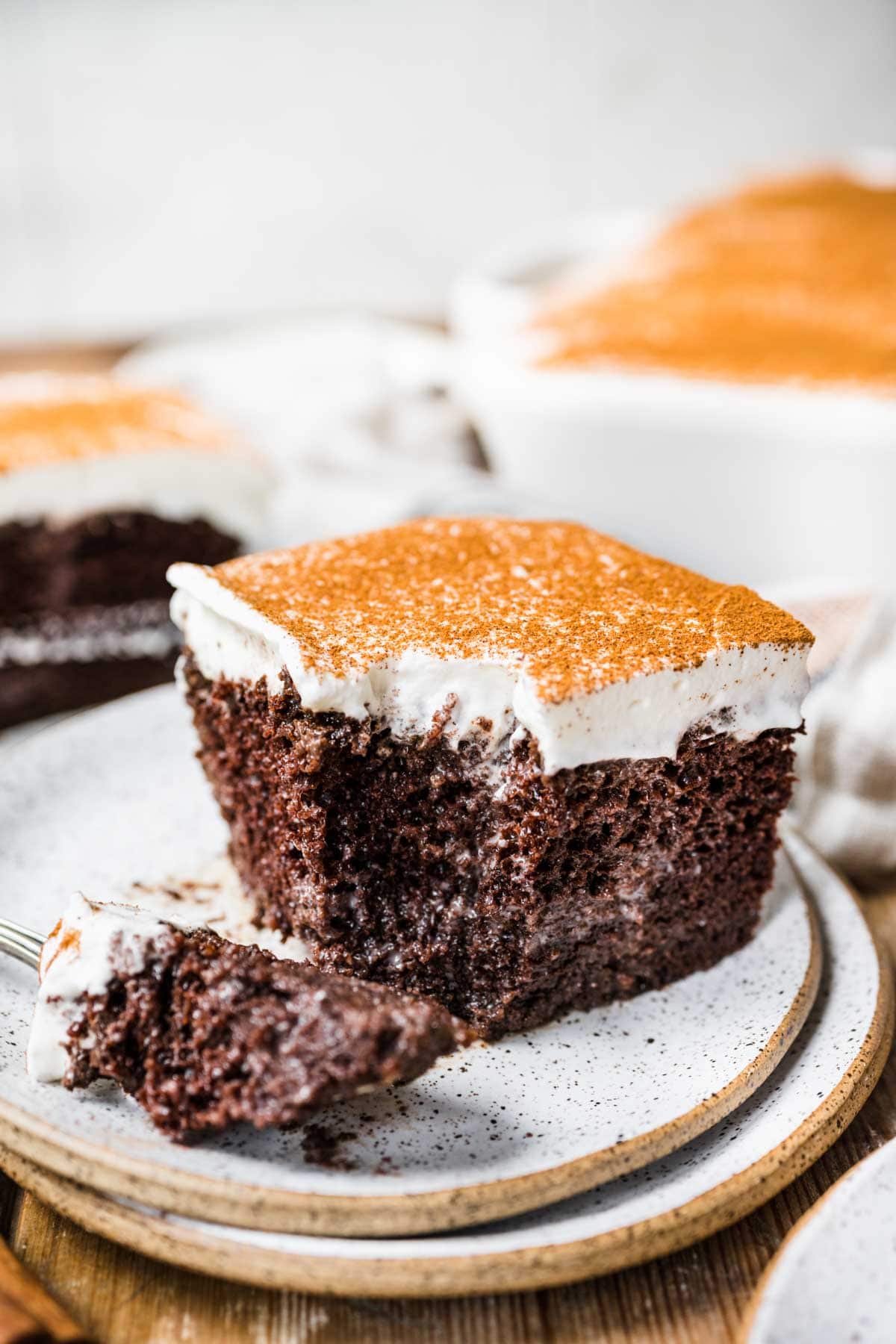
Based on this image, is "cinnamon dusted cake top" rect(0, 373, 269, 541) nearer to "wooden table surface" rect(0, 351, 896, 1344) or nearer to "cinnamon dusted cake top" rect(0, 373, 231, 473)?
"cinnamon dusted cake top" rect(0, 373, 231, 473)

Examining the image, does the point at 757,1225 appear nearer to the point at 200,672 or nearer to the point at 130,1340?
the point at 130,1340

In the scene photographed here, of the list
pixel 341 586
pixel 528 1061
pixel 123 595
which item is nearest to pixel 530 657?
pixel 341 586

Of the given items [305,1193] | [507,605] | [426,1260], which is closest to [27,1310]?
[305,1193]

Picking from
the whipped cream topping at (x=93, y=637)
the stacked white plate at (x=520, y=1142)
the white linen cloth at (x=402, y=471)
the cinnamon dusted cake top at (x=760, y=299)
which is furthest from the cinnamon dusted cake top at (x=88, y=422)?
the stacked white plate at (x=520, y=1142)

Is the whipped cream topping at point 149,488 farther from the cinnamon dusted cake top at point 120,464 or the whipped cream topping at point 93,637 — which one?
the whipped cream topping at point 93,637

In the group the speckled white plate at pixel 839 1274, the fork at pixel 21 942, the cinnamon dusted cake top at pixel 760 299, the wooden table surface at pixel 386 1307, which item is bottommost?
the wooden table surface at pixel 386 1307

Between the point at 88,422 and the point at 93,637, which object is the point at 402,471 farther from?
the point at 93,637
